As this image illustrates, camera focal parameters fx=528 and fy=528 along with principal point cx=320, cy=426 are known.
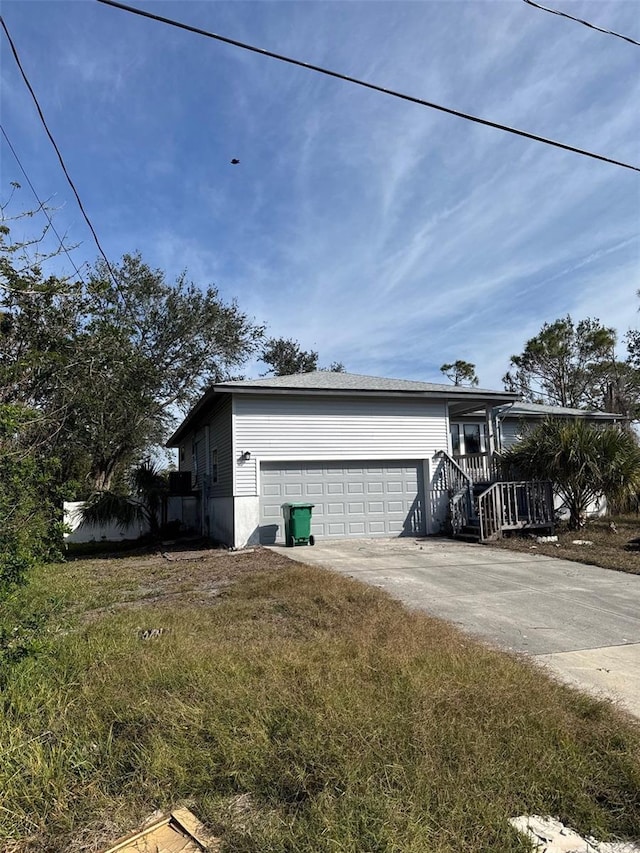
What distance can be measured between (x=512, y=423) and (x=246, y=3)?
16.5m

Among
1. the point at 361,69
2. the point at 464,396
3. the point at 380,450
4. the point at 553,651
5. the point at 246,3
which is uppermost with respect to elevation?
the point at 246,3

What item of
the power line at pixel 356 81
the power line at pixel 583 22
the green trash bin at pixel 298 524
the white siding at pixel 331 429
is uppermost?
the power line at pixel 583 22

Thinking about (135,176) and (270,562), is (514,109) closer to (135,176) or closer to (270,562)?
(135,176)

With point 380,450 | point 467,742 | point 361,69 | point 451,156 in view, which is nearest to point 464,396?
point 380,450

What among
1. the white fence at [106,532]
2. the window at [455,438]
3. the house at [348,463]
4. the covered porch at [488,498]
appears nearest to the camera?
the covered porch at [488,498]

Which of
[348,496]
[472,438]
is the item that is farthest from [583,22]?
[472,438]

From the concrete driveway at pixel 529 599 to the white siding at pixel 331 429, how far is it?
276cm

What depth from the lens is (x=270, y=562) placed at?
9961 millimetres

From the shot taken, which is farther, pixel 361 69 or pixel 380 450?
pixel 380 450

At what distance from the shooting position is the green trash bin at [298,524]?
1253 centimetres

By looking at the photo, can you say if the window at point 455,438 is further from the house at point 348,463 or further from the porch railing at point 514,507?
the porch railing at point 514,507

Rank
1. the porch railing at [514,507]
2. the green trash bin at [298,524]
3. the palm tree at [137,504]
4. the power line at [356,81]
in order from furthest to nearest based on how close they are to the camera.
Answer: the palm tree at [137,504] < the porch railing at [514,507] < the green trash bin at [298,524] < the power line at [356,81]

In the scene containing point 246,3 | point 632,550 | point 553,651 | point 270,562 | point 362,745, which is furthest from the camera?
point 632,550

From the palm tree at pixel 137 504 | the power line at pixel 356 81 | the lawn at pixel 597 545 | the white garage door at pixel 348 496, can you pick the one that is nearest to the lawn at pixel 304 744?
the power line at pixel 356 81
